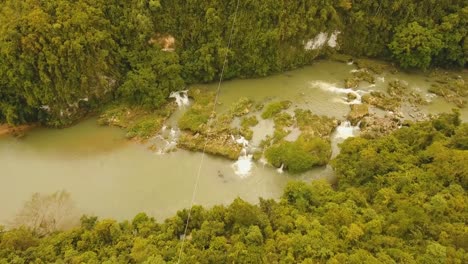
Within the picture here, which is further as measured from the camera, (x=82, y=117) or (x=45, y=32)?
(x=82, y=117)

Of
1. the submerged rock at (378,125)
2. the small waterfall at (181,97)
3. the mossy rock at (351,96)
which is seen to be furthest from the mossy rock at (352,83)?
the small waterfall at (181,97)

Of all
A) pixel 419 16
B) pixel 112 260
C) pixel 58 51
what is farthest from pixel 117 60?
pixel 419 16

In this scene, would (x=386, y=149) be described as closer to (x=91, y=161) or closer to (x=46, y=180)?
(x=91, y=161)

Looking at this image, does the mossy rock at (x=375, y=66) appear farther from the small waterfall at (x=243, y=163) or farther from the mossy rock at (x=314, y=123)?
the small waterfall at (x=243, y=163)

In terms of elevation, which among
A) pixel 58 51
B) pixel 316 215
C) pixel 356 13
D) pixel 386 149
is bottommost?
pixel 316 215

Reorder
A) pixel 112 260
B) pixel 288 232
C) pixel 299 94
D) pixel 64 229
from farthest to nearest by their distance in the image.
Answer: pixel 299 94, pixel 64 229, pixel 288 232, pixel 112 260

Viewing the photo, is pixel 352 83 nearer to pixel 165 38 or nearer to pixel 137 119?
pixel 165 38

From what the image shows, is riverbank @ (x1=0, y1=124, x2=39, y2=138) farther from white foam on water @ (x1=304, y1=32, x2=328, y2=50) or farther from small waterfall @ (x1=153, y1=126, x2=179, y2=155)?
white foam on water @ (x1=304, y1=32, x2=328, y2=50)
